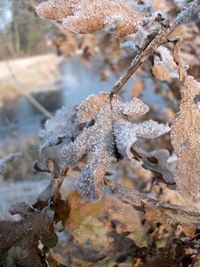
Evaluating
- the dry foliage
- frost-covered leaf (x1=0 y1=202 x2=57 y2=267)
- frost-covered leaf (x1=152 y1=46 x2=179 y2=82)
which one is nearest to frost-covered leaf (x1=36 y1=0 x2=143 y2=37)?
the dry foliage

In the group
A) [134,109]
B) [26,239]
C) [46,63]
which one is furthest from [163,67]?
[46,63]

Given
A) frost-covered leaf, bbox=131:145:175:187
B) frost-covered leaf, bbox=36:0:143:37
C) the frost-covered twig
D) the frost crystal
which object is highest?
frost-covered leaf, bbox=36:0:143:37

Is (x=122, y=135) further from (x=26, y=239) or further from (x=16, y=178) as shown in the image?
(x=16, y=178)

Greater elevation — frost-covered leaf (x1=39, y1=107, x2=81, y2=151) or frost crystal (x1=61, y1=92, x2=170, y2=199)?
frost crystal (x1=61, y1=92, x2=170, y2=199)

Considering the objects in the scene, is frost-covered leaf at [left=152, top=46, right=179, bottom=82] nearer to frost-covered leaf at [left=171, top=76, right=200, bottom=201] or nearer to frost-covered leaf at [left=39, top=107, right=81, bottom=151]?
frost-covered leaf at [left=171, top=76, right=200, bottom=201]

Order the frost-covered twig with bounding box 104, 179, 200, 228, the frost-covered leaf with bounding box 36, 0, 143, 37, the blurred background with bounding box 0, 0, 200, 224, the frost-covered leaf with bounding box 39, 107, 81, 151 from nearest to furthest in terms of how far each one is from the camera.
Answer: the frost-covered leaf with bounding box 36, 0, 143, 37 < the frost-covered twig with bounding box 104, 179, 200, 228 < the frost-covered leaf with bounding box 39, 107, 81, 151 < the blurred background with bounding box 0, 0, 200, 224

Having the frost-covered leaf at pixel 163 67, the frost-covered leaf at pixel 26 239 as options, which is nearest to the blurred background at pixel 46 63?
the frost-covered leaf at pixel 163 67
